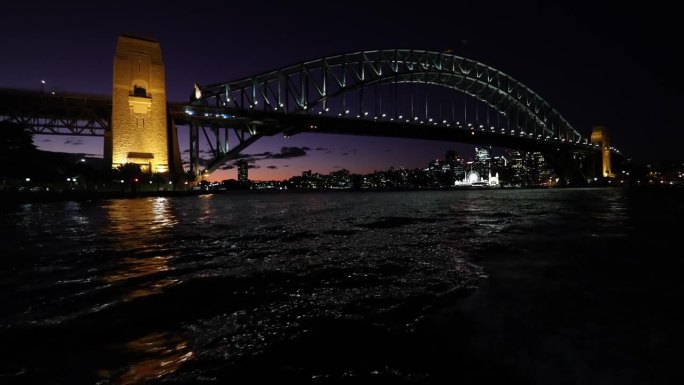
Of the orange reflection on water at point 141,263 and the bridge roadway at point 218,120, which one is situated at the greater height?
the bridge roadway at point 218,120

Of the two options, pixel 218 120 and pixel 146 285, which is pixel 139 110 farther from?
pixel 146 285

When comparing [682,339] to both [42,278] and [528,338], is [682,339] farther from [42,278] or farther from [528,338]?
[42,278]

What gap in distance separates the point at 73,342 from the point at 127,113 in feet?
146

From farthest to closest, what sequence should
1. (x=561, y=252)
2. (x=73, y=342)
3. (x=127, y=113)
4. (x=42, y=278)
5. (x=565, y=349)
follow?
(x=127, y=113) < (x=561, y=252) < (x=42, y=278) < (x=73, y=342) < (x=565, y=349)

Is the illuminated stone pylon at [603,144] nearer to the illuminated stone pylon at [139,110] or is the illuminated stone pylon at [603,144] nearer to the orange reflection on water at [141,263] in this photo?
the illuminated stone pylon at [139,110]

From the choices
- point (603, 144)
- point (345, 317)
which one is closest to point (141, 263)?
point (345, 317)

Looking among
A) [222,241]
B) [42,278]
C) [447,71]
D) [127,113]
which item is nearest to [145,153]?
[127,113]

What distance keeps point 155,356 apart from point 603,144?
10573cm

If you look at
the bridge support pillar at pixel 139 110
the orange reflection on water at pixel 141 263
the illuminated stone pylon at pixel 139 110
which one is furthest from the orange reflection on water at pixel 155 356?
the illuminated stone pylon at pixel 139 110

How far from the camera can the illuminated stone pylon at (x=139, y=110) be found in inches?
1592

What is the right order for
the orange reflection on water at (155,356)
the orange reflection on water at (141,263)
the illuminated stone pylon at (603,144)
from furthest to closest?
the illuminated stone pylon at (603,144)
the orange reflection on water at (141,263)
the orange reflection on water at (155,356)

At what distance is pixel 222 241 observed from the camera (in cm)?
802

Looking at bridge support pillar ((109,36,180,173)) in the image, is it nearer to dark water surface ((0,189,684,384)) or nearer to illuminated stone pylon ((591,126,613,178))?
dark water surface ((0,189,684,384))

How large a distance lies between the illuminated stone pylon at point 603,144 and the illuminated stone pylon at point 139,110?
88.2m
